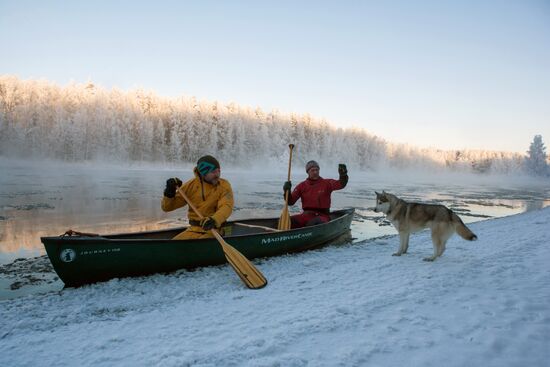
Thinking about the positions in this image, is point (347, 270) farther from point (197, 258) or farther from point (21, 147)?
point (21, 147)

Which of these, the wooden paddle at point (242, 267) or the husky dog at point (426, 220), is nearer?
the wooden paddle at point (242, 267)

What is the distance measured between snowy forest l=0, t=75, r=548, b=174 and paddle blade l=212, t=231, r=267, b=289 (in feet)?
176

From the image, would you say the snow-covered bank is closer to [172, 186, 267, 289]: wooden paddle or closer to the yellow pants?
[172, 186, 267, 289]: wooden paddle

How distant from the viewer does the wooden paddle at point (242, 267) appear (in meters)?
5.36

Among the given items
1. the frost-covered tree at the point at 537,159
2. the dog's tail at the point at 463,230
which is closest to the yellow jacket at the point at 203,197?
the dog's tail at the point at 463,230

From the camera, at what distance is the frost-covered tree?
79.0 m

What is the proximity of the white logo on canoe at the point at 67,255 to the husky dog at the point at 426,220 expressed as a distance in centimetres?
541

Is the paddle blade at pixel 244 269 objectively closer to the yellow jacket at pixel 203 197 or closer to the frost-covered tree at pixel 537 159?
the yellow jacket at pixel 203 197

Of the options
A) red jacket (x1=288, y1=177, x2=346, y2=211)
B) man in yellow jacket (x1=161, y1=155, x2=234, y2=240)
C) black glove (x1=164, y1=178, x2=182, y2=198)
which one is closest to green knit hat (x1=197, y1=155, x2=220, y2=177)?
man in yellow jacket (x1=161, y1=155, x2=234, y2=240)

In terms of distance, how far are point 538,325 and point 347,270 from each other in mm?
3043

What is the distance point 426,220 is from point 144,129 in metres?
56.1

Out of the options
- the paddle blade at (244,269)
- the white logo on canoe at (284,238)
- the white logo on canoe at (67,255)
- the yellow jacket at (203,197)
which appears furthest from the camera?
the white logo on canoe at (284,238)

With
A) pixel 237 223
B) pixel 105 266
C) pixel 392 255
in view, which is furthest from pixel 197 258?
pixel 392 255

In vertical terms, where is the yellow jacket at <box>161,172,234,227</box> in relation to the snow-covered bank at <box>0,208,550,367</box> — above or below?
above
